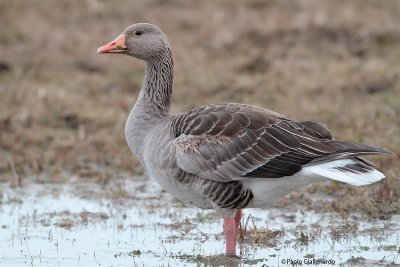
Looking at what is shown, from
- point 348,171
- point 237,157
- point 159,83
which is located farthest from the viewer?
point 159,83

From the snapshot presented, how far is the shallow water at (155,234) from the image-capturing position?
7059 mm

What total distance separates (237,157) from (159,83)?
49.2 inches

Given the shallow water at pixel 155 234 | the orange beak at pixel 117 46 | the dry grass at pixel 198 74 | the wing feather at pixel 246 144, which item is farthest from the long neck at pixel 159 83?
the dry grass at pixel 198 74

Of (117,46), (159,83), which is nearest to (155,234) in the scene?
(159,83)

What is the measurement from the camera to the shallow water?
23.2 feet

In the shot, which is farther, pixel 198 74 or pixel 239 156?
pixel 198 74

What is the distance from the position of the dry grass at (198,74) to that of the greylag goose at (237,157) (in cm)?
158

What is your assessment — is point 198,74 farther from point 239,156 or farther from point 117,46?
point 239,156

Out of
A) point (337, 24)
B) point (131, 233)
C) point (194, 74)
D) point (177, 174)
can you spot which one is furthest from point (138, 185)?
point (337, 24)

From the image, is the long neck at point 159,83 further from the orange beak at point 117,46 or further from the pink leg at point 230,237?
the pink leg at point 230,237

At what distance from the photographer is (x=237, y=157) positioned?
22.8ft

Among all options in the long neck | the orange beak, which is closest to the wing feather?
the long neck

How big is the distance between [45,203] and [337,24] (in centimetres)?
654

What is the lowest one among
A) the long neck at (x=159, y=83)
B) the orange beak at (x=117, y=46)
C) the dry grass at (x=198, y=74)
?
the long neck at (x=159, y=83)
